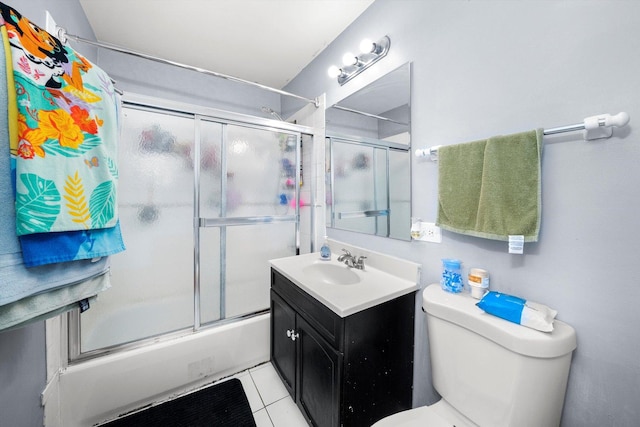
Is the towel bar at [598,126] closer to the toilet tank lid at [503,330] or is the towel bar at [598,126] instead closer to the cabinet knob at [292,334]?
the toilet tank lid at [503,330]

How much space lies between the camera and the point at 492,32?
880mm

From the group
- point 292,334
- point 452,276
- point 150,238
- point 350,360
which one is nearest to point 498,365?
point 452,276

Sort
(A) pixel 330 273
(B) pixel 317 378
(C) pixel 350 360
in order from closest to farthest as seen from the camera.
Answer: (C) pixel 350 360
(B) pixel 317 378
(A) pixel 330 273

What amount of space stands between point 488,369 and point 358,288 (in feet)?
1.76

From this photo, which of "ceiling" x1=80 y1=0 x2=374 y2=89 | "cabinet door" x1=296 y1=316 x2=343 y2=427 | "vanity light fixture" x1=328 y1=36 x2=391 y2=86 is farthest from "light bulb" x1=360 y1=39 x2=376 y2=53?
"cabinet door" x1=296 y1=316 x2=343 y2=427

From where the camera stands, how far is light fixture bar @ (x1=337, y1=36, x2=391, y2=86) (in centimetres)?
130

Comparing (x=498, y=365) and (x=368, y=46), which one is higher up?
(x=368, y=46)

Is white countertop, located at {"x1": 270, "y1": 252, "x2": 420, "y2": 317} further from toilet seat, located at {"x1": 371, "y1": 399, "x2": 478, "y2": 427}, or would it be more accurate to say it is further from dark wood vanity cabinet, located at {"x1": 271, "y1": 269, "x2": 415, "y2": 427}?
toilet seat, located at {"x1": 371, "y1": 399, "x2": 478, "y2": 427}

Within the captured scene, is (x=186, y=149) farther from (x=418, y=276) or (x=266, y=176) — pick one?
(x=418, y=276)

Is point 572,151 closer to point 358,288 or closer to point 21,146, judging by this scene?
point 358,288

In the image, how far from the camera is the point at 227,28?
63.9 inches

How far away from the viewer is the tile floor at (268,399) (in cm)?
126

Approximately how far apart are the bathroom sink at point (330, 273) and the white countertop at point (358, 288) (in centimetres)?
4

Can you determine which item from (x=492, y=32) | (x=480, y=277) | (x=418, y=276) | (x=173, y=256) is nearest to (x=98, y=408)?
(x=173, y=256)
